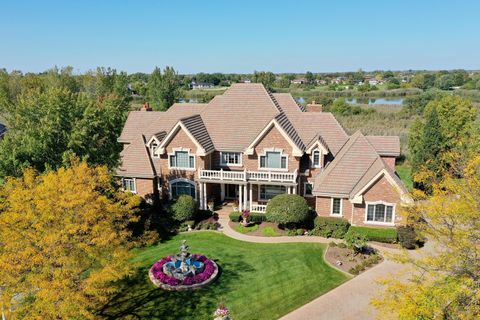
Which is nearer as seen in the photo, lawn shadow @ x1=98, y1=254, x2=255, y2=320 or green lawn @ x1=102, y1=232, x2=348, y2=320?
lawn shadow @ x1=98, y1=254, x2=255, y2=320

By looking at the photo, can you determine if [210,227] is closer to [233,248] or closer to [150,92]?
[233,248]

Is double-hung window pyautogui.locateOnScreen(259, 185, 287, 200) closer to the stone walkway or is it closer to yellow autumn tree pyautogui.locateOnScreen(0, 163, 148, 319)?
the stone walkway

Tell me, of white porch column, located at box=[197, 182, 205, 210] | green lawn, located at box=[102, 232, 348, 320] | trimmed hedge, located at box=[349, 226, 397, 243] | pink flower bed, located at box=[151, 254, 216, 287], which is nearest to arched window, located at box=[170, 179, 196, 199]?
white porch column, located at box=[197, 182, 205, 210]

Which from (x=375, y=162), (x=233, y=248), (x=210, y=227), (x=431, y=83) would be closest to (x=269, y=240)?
(x=233, y=248)

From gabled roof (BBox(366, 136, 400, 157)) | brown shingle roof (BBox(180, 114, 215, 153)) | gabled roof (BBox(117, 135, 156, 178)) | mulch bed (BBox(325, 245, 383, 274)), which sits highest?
brown shingle roof (BBox(180, 114, 215, 153))

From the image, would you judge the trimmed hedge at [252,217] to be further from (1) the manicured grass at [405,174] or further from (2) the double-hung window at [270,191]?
(1) the manicured grass at [405,174]

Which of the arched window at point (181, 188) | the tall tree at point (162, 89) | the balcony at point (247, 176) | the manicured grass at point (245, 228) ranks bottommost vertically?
the manicured grass at point (245, 228)

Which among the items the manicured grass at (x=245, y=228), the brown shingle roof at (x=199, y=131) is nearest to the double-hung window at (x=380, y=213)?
the manicured grass at (x=245, y=228)

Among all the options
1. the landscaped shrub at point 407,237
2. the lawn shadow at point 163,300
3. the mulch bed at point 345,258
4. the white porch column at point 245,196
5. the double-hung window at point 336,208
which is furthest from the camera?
the white porch column at point 245,196
